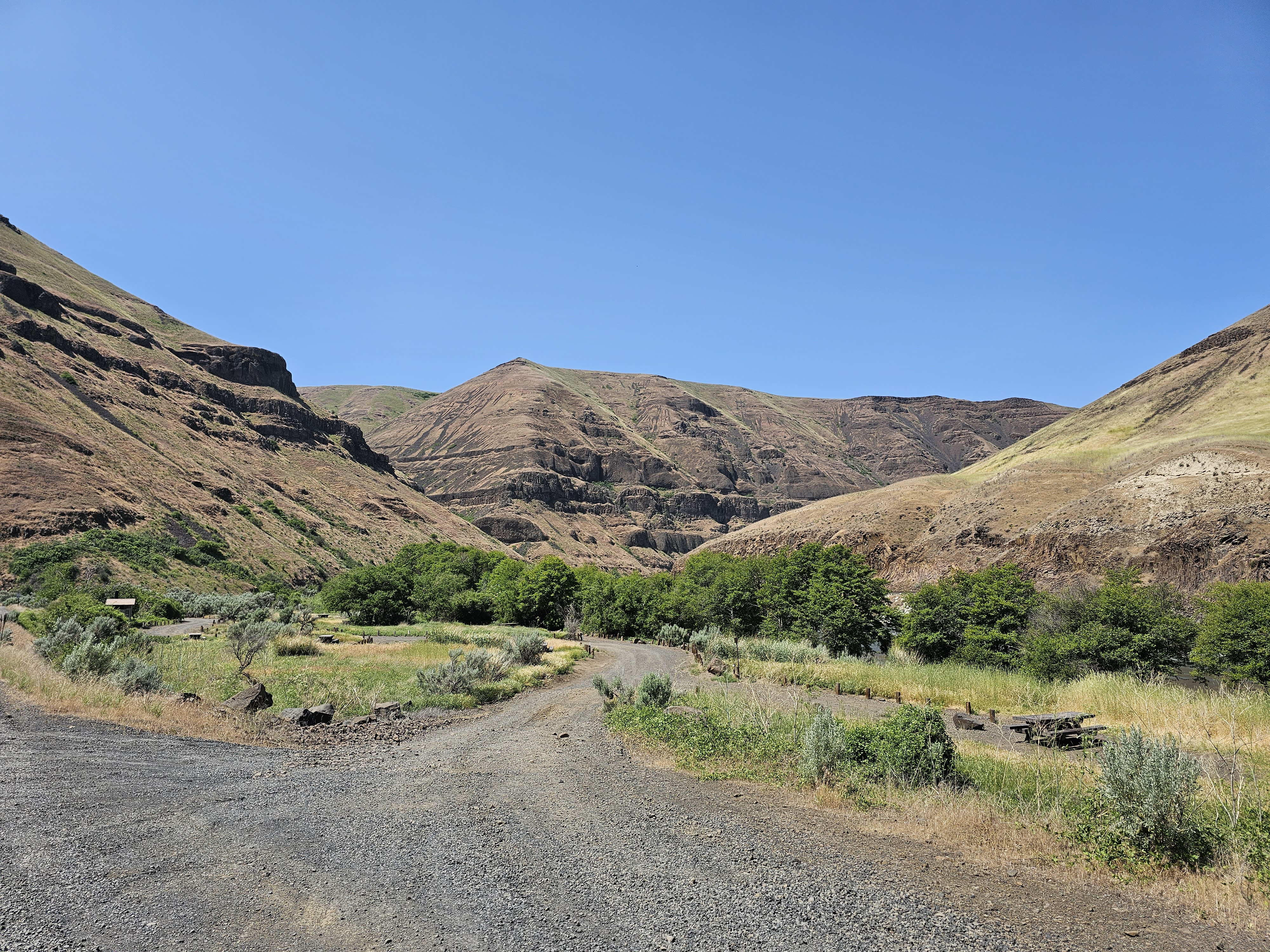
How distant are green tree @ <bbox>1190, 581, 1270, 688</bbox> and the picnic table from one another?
10956 millimetres

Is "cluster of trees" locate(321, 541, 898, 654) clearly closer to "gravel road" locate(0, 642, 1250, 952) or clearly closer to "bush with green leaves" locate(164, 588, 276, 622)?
"bush with green leaves" locate(164, 588, 276, 622)

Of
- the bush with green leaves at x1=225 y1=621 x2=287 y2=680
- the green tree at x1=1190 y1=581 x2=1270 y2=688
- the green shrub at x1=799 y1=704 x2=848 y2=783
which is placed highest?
the green tree at x1=1190 y1=581 x2=1270 y2=688

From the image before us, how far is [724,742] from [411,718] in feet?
27.6

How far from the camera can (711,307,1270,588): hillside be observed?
45.5m

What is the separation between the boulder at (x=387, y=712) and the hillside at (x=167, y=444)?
2467 inches

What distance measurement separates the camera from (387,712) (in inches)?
604

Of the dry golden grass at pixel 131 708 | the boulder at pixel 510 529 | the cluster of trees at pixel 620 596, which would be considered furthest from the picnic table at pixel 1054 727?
the boulder at pixel 510 529

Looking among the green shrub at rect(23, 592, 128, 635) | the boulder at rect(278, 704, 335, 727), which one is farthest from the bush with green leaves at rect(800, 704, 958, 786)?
the green shrub at rect(23, 592, 128, 635)

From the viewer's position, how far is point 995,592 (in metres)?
32.0

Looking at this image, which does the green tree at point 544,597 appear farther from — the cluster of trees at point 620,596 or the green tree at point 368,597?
the green tree at point 368,597

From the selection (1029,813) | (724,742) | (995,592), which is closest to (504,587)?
(995,592)

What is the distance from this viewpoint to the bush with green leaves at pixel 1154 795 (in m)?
6.40

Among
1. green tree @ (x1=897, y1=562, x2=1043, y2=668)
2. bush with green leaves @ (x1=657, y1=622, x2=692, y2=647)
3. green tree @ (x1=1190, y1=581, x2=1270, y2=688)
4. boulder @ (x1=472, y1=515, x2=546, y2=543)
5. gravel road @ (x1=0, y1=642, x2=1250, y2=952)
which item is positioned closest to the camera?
gravel road @ (x1=0, y1=642, x2=1250, y2=952)

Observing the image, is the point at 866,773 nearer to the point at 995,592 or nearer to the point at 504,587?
the point at 995,592
